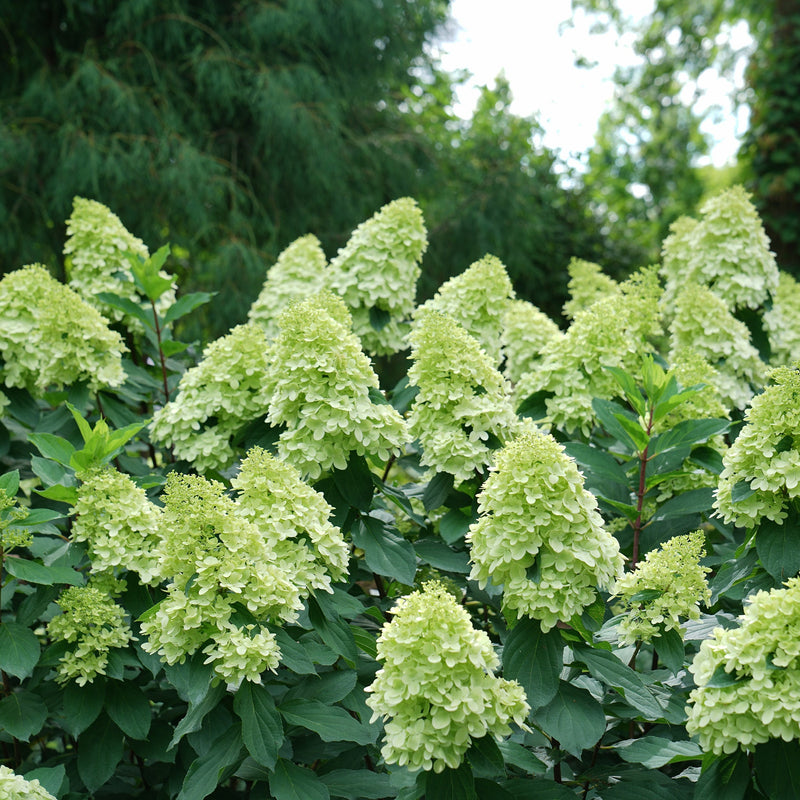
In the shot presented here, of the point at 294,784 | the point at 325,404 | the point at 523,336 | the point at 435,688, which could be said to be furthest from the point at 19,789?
the point at 523,336

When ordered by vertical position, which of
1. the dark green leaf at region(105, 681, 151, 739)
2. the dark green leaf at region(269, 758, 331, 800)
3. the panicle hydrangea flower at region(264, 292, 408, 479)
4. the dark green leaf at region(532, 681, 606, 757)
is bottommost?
the dark green leaf at region(105, 681, 151, 739)

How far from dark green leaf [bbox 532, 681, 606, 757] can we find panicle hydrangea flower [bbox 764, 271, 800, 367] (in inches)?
86.6

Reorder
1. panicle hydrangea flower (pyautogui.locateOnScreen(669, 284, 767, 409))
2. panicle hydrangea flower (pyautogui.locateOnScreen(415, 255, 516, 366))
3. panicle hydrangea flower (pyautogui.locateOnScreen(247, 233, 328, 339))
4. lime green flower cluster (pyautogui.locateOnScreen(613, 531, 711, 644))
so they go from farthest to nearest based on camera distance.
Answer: panicle hydrangea flower (pyautogui.locateOnScreen(247, 233, 328, 339)) < panicle hydrangea flower (pyautogui.locateOnScreen(669, 284, 767, 409)) < panicle hydrangea flower (pyautogui.locateOnScreen(415, 255, 516, 366)) < lime green flower cluster (pyautogui.locateOnScreen(613, 531, 711, 644))

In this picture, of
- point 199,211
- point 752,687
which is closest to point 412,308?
point 752,687

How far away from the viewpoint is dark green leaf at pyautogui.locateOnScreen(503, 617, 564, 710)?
5.99 ft

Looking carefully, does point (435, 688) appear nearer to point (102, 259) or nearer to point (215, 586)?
point (215, 586)

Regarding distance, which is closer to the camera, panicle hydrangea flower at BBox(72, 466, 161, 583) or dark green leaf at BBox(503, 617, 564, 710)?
dark green leaf at BBox(503, 617, 564, 710)

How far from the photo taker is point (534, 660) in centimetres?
187

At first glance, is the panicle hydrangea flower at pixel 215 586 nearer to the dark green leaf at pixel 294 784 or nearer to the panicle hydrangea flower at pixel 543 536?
the dark green leaf at pixel 294 784

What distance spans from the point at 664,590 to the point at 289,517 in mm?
859

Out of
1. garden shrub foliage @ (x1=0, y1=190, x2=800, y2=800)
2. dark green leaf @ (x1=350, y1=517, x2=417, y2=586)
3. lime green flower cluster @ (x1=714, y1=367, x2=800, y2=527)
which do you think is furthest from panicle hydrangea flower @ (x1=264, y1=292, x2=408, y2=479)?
lime green flower cluster @ (x1=714, y1=367, x2=800, y2=527)

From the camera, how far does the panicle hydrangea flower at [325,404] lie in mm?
2279

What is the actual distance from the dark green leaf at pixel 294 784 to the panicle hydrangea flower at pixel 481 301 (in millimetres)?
1533

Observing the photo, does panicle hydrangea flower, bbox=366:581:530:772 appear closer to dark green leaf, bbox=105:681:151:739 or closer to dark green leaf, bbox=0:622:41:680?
dark green leaf, bbox=105:681:151:739
